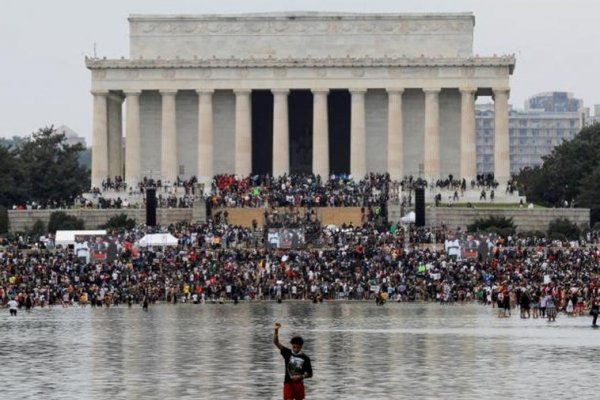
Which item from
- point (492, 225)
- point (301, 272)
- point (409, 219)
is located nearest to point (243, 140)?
point (409, 219)

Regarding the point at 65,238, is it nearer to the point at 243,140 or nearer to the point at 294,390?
the point at 243,140

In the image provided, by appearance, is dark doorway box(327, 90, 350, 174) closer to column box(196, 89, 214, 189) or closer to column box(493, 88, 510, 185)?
column box(196, 89, 214, 189)

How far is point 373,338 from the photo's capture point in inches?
2645

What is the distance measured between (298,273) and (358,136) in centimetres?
5122

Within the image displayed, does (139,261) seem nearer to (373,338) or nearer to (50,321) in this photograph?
(50,321)

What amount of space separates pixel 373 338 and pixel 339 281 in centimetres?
3944

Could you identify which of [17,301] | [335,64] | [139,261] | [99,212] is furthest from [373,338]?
[335,64]

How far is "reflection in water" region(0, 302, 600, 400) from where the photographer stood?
48.3 meters

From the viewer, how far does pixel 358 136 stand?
520ft

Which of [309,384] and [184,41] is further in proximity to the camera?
[184,41]

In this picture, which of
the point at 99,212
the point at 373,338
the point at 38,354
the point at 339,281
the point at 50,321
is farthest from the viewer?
the point at 99,212

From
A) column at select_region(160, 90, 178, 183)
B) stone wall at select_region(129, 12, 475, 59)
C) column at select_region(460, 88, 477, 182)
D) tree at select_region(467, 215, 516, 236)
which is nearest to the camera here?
tree at select_region(467, 215, 516, 236)

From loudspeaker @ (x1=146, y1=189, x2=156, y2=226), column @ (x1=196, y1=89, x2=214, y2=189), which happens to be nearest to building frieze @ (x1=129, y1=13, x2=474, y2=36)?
column @ (x1=196, y1=89, x2=214, y2=189)

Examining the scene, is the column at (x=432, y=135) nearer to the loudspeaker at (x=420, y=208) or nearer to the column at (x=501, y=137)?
the column at (x=501, y=137)
